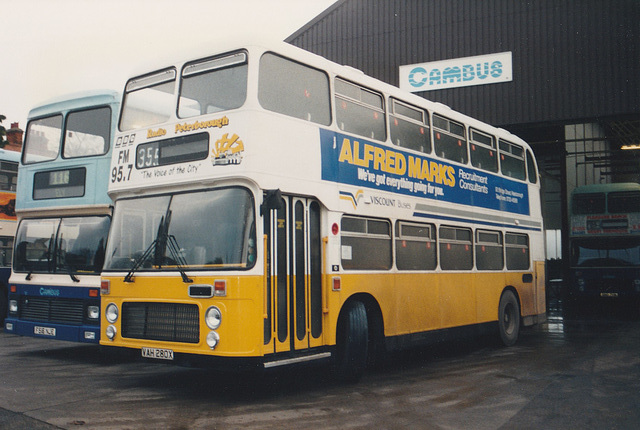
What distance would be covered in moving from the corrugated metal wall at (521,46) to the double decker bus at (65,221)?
12135mm

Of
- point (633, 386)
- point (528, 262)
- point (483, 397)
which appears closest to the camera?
point (483, 397)

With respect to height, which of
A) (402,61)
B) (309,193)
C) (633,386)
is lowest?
(633,386)

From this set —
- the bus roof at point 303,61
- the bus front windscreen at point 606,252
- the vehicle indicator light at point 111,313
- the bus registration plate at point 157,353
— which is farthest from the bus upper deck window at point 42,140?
the bus front windscreen at point 606,252

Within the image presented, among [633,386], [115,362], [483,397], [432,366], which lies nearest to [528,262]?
[432,366]

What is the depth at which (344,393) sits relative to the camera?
26.8 ft

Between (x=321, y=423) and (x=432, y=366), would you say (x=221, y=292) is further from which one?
(x=432, y=366)

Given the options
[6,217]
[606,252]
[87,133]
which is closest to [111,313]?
[87,133]

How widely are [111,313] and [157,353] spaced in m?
1.01

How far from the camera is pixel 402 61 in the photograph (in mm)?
21219

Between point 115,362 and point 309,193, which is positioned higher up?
point 309,193

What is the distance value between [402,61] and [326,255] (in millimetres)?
14194

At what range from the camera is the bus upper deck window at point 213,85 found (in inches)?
302

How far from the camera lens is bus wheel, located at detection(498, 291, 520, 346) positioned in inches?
500

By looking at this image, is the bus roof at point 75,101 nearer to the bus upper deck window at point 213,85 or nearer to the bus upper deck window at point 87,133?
the bus upper deck window at point 87,133
